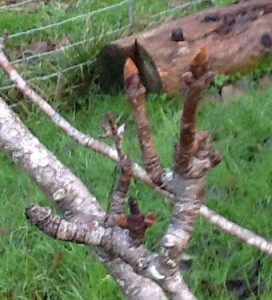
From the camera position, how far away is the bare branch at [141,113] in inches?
45.3

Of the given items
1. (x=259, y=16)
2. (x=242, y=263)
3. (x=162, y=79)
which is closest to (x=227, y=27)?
(x=259, y=16)

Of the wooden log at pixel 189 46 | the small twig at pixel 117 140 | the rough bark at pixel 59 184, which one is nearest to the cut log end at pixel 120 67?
the wooden log at pixel 189 46

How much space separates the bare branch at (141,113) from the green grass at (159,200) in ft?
5.95

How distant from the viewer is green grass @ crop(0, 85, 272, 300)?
123 inches

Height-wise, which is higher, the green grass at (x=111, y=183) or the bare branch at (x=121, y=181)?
the bare branch at (x=121, y=181)

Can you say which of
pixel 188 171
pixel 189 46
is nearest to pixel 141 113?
pixel 188 171

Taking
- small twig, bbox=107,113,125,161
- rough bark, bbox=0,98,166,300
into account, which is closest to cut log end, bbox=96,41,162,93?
rough bark, bbox=0,98,166,300

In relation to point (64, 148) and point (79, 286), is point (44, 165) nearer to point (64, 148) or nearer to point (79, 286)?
point (79, 286)

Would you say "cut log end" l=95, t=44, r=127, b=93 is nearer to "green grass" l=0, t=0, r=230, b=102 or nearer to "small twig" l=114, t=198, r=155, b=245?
"green grass" l=0, t=0, r=230, b=102

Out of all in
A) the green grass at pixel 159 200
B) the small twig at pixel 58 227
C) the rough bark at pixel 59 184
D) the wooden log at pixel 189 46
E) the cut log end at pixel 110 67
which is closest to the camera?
the small twig at pixel 58 227

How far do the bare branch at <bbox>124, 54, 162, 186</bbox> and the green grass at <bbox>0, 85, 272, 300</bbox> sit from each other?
1815 millimetres

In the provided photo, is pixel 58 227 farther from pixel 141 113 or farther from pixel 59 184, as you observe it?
pixel 59 184

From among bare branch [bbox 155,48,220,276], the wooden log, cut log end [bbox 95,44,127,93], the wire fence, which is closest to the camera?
bare branch [bbox 155,48,220,276]

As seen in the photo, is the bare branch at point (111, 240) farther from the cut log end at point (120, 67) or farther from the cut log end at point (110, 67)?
the cut log end at point (110, 67)
